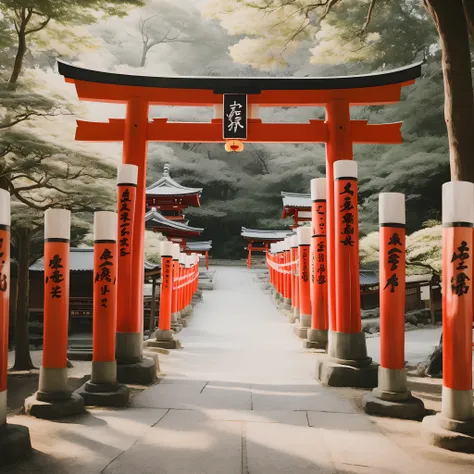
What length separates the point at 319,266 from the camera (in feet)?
28.1

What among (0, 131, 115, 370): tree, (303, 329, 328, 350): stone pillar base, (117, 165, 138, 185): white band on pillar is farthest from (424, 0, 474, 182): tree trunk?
(0, 131, 115, 370): tree

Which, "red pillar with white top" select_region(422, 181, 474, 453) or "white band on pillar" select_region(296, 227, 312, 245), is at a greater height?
"white band on pillar" select_region(296, 227, 312, 245)

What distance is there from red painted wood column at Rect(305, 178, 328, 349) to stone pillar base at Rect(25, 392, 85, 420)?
5046 millimetres

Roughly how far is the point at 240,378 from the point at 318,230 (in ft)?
10.4

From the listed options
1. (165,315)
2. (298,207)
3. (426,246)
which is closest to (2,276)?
(165,315)

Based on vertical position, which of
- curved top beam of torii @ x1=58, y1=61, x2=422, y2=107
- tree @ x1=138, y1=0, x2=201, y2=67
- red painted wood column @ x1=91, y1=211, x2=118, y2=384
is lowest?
red painted wood column @ x1=91, y1=211, x2=118, y2=384

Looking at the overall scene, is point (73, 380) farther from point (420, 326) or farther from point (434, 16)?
point (420, 326)

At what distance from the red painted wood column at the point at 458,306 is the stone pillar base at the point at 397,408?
68 centimetres

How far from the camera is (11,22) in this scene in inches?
480

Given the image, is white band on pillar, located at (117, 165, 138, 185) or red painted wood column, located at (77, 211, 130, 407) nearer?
red painted wood column, located at (77, 211, 130, 407)

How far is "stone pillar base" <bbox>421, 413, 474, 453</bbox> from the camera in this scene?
367cm

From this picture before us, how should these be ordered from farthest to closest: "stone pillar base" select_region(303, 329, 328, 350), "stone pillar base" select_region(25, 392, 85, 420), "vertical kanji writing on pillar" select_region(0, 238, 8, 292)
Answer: "stone pillar base" select_region(303, 329, 328, 350), "stone pillar base" select_region(25, 392, 85, 420), "vertical kanji writing on pillar" select_region(0, 238, 8, 292)

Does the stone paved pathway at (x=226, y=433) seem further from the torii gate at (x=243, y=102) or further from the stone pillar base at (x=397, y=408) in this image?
the torii gate at (x=243, y=102)

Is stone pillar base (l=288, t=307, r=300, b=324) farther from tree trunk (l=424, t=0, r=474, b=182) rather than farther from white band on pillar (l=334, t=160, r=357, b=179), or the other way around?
tree trunk (l=424, t=0, r=474, b=182)
